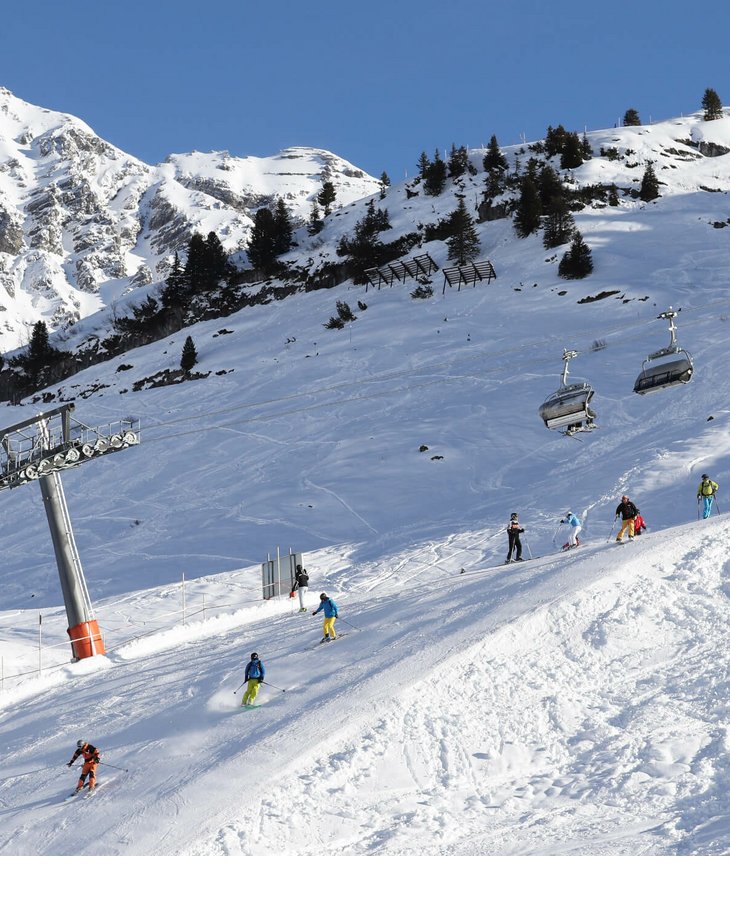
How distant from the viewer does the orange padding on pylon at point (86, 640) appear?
80.7 ft

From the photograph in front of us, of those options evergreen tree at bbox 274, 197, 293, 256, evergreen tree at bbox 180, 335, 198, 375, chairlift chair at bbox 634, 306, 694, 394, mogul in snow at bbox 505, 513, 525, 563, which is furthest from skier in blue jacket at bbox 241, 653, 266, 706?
evergreen tree at bbox 274, 197, 293, 256

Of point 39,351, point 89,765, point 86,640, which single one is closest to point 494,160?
point 39,351

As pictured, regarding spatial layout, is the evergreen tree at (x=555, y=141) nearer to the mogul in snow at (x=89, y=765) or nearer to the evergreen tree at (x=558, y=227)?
the evergreen tree at (x=558, y=227)

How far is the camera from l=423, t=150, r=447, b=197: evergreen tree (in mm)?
77125

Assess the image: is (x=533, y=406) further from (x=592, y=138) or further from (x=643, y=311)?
(x=592, y=138)

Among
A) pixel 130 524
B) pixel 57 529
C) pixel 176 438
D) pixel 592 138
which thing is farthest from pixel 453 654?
pixel 592 138

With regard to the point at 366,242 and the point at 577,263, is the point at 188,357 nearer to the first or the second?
the point at 366,242

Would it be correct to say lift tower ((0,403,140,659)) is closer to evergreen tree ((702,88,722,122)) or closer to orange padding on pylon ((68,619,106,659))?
orange padding on pylon ((68,619,106,659))

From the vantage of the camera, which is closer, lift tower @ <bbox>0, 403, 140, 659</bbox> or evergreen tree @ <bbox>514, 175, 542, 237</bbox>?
lift tower @ <bbox>0, 403, 140, 659</bbox>

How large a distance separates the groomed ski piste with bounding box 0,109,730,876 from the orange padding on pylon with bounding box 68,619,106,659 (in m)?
0.76

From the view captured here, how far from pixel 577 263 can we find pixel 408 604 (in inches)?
1543

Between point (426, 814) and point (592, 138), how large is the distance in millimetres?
76865

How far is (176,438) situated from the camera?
4788cm

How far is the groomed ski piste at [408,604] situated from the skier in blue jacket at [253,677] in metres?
0.38
